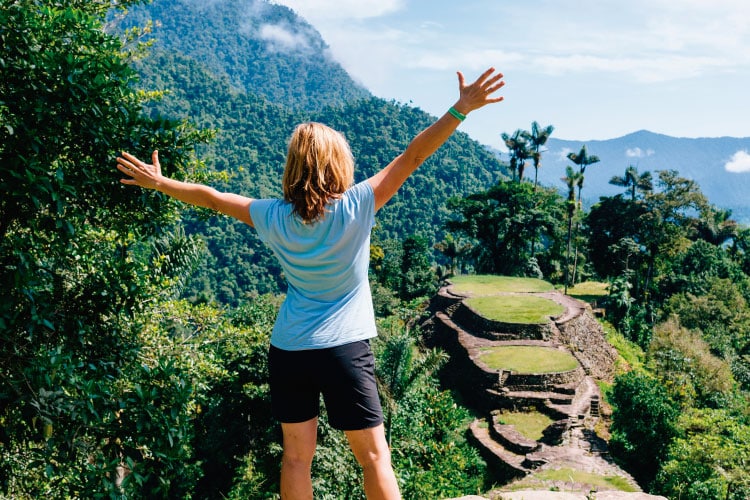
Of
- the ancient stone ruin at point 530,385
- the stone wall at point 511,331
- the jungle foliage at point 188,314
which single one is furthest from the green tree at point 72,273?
the stone wall at point 511,331

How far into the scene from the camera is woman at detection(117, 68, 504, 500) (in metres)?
1.92

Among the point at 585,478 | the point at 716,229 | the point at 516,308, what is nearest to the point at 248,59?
the point at 716,229

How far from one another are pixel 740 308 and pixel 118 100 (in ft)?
114

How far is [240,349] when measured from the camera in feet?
41.1

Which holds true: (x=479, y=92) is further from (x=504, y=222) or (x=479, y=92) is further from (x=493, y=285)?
(x=504, y=222)

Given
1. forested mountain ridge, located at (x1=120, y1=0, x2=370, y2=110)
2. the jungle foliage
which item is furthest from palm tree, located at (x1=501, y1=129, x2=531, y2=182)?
forested mountain ridge, located at (x1=120, y1=0, x2=370, y2=110)

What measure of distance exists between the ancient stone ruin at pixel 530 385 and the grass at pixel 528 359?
0.78 feet

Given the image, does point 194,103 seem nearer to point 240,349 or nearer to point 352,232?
point 240,349

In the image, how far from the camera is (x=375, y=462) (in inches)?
77.7

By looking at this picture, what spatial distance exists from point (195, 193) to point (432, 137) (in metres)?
1.04

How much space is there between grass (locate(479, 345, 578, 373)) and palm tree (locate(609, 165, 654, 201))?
72.2 ft

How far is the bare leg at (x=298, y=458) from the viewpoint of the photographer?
84.6 inches

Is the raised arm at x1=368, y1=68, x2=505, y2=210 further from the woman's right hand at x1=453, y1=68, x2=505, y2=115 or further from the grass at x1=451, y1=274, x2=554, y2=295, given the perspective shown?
the grass at x1=451, y1=274, x2=554, y2=295

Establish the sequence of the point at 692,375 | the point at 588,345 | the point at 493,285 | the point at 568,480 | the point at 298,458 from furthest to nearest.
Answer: the point at 493,285 < the point at 588,345 < the point at 692,375 < the point at 568,480 < the point at 298,458
